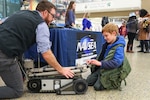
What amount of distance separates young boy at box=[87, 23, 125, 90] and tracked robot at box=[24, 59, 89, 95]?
20 cm

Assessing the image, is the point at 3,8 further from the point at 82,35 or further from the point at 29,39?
the point at 29,39

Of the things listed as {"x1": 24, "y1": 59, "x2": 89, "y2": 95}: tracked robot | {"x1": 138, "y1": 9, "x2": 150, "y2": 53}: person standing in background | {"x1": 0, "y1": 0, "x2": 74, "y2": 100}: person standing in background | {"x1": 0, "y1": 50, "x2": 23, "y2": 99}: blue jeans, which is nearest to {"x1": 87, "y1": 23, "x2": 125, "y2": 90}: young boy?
{"x1": 24, "y1": 59, "x2": 89, "y2": 95}: tracked robot

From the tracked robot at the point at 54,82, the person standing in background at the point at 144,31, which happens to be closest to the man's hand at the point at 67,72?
the tracked robot at the point at 54,82

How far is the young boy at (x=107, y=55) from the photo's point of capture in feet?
7.16

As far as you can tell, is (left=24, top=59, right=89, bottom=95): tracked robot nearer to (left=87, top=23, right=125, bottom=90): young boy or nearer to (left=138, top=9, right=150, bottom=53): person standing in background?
(left=87, top=23, right=125, bottom=90): young boy

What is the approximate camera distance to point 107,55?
2.34 meters

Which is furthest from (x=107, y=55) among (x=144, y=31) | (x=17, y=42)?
(x=144, y=31)

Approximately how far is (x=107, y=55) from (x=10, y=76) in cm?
97

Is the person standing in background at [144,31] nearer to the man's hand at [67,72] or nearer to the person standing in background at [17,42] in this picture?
the man's hand at [67,72]

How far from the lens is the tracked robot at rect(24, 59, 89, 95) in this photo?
205 centimetres

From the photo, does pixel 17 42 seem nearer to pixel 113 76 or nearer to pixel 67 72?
pixel 67 72

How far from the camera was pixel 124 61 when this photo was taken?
229 cm

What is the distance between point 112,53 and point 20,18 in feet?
3.00

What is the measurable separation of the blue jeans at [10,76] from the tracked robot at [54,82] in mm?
205
